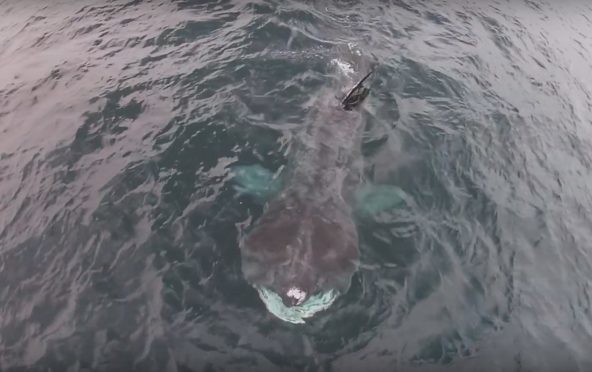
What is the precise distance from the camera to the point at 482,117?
25.1ft

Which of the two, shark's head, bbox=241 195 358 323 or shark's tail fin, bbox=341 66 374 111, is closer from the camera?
shark's head, bbox=241 195 358 323

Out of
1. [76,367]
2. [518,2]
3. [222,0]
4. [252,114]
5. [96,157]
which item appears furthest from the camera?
[518,2]

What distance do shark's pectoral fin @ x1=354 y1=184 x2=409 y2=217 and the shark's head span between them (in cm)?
35

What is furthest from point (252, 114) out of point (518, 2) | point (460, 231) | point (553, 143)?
point (518, 2)

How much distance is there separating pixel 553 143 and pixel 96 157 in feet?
21.8

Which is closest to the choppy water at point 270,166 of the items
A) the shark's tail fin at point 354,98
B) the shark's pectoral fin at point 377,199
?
the shark's pectoral fin at point 377,199

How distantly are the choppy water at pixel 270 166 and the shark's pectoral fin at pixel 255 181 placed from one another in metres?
0.19

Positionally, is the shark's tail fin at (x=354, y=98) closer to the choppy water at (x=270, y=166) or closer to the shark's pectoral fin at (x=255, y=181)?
the choppy water at (x=270, y=166)

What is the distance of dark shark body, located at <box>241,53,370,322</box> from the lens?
499 cm

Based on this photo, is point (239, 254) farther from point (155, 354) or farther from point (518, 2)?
point (518, 2)

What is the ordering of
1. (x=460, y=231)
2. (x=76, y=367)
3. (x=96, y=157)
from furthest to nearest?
(x=96, y=157)
(x=460, y=231)
(x=76, y=367)

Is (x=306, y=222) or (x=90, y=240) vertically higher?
(x=306, y=222)

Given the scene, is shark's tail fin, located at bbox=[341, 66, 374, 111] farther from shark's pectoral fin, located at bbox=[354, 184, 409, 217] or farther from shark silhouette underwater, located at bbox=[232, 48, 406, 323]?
shark's pectoral fin, located at bbox=[354, 184, 409, 217]

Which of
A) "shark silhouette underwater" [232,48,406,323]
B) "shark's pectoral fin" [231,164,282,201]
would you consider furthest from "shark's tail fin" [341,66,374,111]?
"shark's pectoral fin" [231,164,282,201]
